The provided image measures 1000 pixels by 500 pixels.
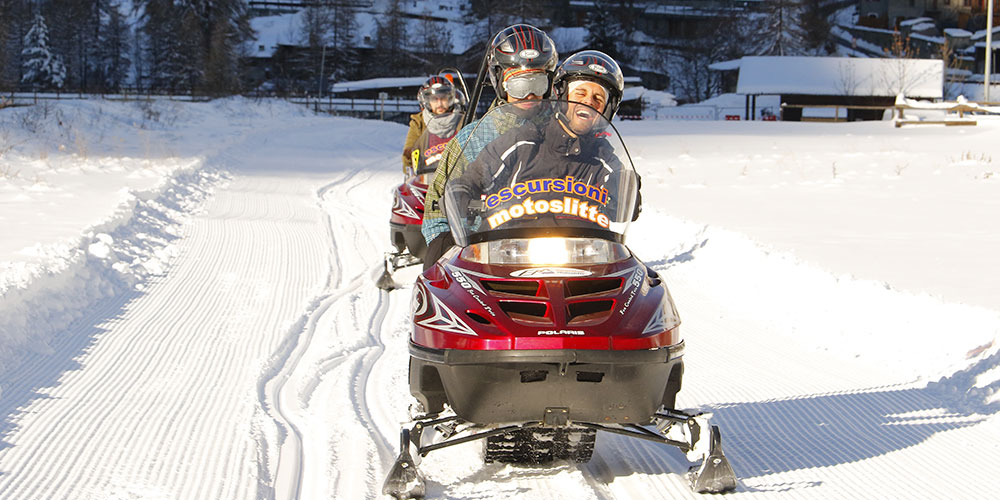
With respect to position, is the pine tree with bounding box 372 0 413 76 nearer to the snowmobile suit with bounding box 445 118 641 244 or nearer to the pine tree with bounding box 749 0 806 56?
the pine tree with bounding box 749 0 806 56

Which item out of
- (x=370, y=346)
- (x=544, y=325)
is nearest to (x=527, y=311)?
(x=544, y=325)

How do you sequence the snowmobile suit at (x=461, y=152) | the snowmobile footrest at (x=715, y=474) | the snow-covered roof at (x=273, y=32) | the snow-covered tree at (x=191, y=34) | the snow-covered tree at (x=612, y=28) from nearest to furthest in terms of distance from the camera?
the snowmobile footrest at (x=715, y=474)
the snowmobile suit at (x=461, y=152)
the snow-covered tree at (x=191, y=34)
the snow-covered tree at (x=612, y=28)
the snow-covered roof at (x=273, y=32)

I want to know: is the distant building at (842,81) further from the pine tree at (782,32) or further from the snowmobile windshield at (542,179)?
the snowmobile windshield at (542,179)

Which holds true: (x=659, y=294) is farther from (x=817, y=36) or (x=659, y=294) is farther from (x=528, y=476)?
(x=817, y=36)

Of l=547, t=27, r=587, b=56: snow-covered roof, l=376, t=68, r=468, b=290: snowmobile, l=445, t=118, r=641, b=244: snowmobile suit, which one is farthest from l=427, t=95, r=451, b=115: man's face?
l=547, t=27, r=587, b=56: snow-covered roof

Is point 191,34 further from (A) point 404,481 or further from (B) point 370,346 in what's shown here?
(A) point 404,481

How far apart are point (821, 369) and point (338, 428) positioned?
3292 millimetres

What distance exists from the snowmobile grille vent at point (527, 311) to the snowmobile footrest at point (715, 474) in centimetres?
92

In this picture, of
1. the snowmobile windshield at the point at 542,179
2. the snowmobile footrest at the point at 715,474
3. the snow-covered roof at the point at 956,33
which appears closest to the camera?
the snowmobile footrest at the point at 715,474

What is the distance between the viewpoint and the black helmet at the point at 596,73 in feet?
17.5

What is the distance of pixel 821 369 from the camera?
679cm

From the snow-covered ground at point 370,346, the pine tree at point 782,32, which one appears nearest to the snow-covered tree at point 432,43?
the pine tree at point 782,32

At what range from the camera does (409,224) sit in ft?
32.4

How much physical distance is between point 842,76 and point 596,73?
5767cm
